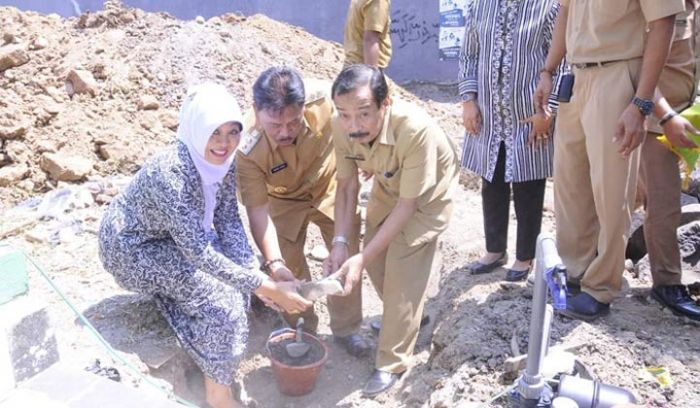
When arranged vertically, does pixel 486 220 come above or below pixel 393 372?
above

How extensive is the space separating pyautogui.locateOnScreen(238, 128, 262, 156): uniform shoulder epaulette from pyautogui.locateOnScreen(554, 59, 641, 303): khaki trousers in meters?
1.47

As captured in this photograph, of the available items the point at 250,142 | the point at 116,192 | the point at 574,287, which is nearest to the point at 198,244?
the point at 250,142

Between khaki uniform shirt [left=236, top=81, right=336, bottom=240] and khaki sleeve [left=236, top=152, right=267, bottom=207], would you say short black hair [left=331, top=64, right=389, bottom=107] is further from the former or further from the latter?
khaki sleeve [left=236, top=152, right=267, bottom=207]

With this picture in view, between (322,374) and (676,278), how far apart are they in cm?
192

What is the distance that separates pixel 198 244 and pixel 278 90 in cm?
78

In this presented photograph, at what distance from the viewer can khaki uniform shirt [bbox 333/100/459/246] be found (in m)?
3.14

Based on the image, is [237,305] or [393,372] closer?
[237,305]

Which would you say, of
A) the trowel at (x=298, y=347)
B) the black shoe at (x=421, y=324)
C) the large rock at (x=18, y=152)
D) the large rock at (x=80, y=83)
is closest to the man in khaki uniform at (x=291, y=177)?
the black shoe at (x=421, y=324)

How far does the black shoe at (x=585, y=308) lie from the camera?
2.99 meters

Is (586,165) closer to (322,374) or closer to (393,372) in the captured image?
(393,372)

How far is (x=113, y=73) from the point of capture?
22.9 ft

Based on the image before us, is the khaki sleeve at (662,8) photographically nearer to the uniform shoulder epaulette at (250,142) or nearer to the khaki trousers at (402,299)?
the khaki trousers at (402,299)

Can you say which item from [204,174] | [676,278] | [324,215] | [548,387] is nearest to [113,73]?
[324,215]

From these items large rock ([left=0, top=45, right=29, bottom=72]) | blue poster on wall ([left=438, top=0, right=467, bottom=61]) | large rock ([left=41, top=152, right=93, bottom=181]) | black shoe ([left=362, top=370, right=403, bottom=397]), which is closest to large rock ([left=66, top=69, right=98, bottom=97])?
large rock ([left=0, top=45, right=29, bottom=72])
